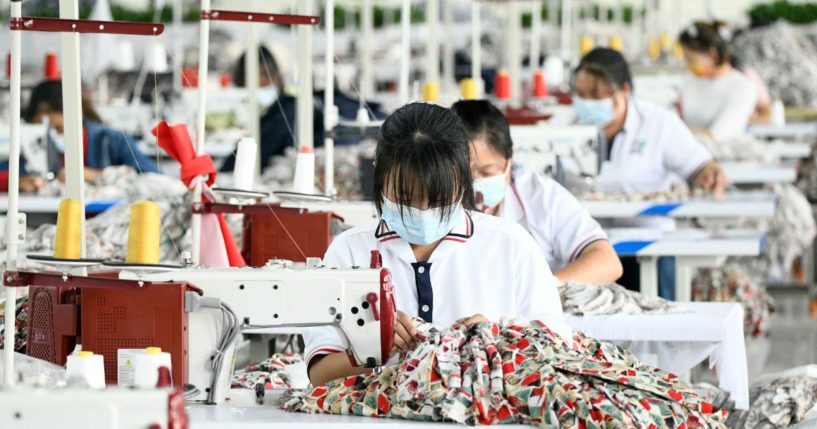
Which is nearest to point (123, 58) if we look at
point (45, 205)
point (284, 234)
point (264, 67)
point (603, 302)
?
point (264, 67)

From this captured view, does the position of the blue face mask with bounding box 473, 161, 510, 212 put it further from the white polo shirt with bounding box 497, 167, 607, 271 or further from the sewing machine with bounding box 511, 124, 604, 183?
the sewing machine with bounding box 511, 124, 604, 183

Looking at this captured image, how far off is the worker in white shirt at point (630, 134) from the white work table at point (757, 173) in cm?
136

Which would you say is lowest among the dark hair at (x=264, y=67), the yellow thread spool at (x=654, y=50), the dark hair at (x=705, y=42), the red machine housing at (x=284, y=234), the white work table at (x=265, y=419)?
the white work table at (x=265, y=419)

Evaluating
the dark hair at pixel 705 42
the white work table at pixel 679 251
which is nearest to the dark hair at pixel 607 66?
the white work table at pixel 679 251

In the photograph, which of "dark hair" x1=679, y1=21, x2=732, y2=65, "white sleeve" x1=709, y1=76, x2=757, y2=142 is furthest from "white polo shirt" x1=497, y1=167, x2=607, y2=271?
"dark hair" x1=679, y1=21, x2=732, y2=65

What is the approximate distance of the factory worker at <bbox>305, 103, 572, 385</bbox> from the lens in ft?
10.2

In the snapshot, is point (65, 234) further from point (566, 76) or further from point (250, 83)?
point (566, 76)

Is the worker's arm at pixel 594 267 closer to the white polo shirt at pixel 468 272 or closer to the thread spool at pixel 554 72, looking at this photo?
the white polo shirt at pixel 468 272

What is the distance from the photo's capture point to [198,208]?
13.1 feet

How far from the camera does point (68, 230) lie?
2963mm

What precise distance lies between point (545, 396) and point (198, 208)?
142 cm

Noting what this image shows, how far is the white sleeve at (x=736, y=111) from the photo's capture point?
9.04 metres

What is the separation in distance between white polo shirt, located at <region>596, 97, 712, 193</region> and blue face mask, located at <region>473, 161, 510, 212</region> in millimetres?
2257

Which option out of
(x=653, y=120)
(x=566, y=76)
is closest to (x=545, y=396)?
(x=653, y=120)
